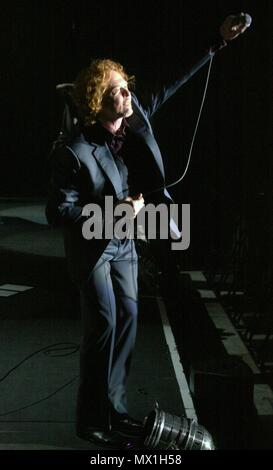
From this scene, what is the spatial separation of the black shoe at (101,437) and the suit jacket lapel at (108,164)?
4.25 ft

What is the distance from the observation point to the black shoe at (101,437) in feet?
Answer: 11.7

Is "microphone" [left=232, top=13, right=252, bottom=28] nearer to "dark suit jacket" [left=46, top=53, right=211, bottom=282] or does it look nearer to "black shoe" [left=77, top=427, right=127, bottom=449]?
"dark suit jacket" [left=46, top=53, right=211, bottom=282]

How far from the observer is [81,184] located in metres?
3.45

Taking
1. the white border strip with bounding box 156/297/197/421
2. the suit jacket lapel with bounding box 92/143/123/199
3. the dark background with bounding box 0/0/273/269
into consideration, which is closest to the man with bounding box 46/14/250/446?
the suit jacket lapel with bounding box 92/143/123/199

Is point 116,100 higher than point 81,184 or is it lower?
higher

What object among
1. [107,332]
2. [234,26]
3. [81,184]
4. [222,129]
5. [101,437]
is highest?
[234,26]

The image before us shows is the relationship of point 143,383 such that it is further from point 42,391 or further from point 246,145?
point 246,145

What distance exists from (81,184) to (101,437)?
1382 mm

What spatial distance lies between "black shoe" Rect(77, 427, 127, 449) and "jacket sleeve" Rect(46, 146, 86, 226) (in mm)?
1175

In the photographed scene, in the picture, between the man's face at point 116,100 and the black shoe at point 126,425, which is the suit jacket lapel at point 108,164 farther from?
the black shoe at point 126,425

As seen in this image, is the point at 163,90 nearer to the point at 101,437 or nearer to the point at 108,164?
the point at 108,164

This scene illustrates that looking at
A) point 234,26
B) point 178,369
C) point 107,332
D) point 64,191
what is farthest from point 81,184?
point 178,369

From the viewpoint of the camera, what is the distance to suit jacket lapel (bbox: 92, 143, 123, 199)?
3422 millimetres

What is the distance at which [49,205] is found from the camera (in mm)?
3422
